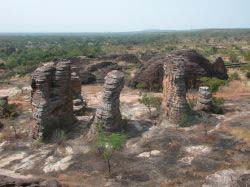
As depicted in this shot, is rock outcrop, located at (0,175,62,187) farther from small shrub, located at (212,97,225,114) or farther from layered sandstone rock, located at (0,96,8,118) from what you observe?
small shrub, located at (212,97,225,114)

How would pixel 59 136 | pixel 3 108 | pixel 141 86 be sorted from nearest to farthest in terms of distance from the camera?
1. pixel 59 136
2. pixel 3 108
3. pixel 141 86

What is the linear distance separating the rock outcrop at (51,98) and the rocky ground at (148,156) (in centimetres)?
152

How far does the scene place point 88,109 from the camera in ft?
133

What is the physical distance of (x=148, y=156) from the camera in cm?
2700

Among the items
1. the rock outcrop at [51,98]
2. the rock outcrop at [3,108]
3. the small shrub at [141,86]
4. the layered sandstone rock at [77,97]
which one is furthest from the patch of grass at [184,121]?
the rock outcrop at [3,108]

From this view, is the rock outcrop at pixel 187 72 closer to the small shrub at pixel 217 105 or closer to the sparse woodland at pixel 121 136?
the sparse woodland at pixel 121 136

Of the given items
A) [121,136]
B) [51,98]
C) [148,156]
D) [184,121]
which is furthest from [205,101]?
[51,98]

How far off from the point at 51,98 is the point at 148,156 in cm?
1083

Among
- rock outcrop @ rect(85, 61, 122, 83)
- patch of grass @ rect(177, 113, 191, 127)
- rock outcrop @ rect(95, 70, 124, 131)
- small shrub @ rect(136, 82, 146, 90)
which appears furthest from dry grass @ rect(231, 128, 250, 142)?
rock outcrop @ rect(85, 61, 122, 83)

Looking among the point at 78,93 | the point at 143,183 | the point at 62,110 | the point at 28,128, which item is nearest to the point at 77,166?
the point at 143,183

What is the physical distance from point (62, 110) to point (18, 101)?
1607cm

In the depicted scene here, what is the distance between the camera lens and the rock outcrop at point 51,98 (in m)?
31.4

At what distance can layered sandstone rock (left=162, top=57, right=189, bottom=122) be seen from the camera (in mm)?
32719

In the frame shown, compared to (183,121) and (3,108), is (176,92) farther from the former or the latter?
(3,108)
